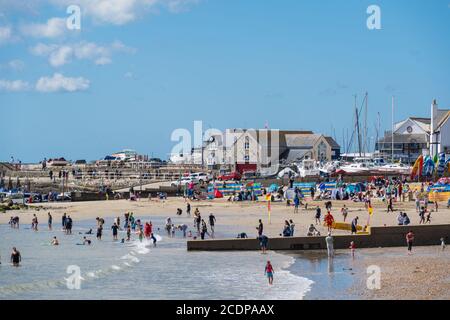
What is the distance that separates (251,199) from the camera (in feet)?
188

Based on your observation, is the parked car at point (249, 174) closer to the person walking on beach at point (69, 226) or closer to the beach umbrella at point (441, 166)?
the beach umbrella at point (441, 166)

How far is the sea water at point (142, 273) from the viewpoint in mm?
22970

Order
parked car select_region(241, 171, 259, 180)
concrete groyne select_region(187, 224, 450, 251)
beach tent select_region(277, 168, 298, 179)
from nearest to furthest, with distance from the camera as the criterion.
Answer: concrete groyne select_region(187, 224, 450, 251) < beach tent select_region(277, 168, 298, 179) < parked car select_region(241, 171, 259, 180)

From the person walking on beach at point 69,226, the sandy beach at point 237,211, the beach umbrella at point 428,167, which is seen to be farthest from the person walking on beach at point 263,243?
the beach umbrella at point 428,167

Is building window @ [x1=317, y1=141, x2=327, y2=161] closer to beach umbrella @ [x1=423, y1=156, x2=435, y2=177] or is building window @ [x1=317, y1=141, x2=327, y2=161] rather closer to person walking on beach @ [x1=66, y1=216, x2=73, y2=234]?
beach umbrella @ [x1=423, y1=156, x2=435, y2=177]

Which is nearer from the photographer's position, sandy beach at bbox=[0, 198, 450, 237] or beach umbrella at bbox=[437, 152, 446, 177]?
sandy beach at bbox=[0, 198, 450, 237]

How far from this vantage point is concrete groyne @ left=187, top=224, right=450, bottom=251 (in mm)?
30547

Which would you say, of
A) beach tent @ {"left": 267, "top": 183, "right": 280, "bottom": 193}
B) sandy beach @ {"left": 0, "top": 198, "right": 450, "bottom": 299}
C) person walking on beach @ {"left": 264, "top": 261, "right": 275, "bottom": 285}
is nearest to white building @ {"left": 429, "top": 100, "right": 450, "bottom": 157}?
beach tent @ {"left": 267, "top": 183, "right": 280, "bottom": 193}

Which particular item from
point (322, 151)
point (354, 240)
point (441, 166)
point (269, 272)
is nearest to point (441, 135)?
point (441, 166)

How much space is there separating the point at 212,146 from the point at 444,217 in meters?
64.1

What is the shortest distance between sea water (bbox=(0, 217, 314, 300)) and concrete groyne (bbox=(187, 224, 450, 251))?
0.55 m
